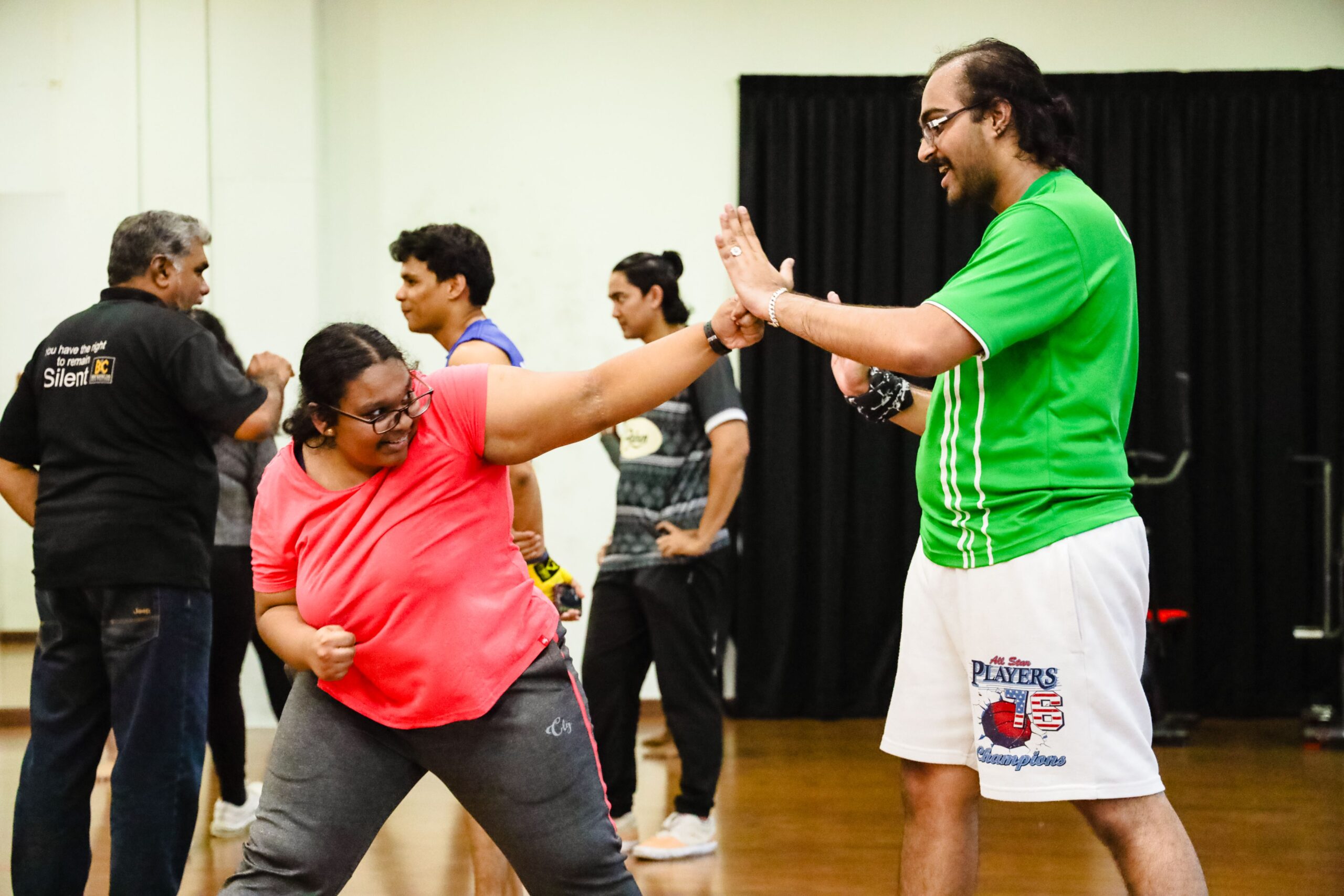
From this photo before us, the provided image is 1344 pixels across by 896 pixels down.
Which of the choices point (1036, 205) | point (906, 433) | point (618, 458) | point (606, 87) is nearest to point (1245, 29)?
point (906, 433)

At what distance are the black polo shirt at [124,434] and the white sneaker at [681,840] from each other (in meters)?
1.38

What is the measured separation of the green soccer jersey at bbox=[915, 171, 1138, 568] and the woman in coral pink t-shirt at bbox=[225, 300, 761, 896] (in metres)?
0.34

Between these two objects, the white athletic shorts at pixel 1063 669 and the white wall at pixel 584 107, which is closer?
the white athletic shorts at pixel 1063 669

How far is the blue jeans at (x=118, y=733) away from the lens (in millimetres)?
2316

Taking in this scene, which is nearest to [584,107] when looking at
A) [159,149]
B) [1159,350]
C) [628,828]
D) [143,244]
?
[159,149]

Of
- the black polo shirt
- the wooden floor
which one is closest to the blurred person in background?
the wooden floor

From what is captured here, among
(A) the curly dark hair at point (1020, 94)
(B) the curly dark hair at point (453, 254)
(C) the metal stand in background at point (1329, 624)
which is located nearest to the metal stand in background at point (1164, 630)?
(C) the metal stand in background at point (1329, 624)

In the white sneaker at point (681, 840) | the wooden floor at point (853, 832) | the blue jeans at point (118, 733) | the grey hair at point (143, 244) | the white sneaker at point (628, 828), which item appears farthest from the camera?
the white sneaker at point (628, 828)

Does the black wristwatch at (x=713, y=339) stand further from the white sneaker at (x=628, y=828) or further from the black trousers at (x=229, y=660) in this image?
the black trousers at (x=229, y=660)

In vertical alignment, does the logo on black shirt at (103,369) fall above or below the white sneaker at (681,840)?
above

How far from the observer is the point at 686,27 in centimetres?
514

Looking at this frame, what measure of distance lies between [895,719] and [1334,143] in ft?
14.0

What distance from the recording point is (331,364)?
1.69 meters

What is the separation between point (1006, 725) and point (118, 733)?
5.46 feet
